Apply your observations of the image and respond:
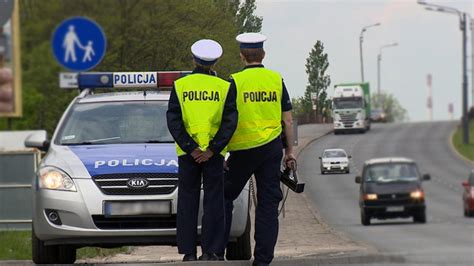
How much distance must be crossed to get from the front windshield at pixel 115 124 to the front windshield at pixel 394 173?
13.9 ft

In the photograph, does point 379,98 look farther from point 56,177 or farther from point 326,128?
point 56,177

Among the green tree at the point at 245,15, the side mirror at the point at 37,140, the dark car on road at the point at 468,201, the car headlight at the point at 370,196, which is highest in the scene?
the green tree at the point at 245,15

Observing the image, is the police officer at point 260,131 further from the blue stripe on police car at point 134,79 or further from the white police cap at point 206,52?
the blue stripe on police car at point 134,79

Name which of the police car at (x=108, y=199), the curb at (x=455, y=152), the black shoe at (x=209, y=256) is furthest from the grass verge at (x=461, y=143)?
the black shoe at (x=209, y=256)

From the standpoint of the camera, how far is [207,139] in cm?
1046

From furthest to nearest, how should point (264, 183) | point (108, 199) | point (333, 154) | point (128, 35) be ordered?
1. point (333, 154)
2. point (128, 35)
3. point (108, 199)
4. point (264, 183)

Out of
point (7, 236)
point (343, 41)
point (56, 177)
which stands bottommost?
point (7, 236)

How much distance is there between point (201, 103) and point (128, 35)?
9.69 feet

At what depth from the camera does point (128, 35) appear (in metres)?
13.3

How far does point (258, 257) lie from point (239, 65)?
431 centimetres

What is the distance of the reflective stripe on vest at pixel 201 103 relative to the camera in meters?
10.4

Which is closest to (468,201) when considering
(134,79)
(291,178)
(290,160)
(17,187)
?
(17,187)

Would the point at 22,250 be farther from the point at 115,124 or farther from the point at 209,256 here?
the point at 209,256

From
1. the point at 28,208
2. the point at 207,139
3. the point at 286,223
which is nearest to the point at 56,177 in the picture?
the point at 207,139
